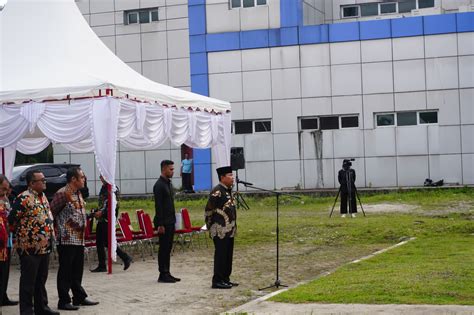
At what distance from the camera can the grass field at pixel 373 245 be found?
38.1 ft

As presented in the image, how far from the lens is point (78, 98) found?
15.9 meters

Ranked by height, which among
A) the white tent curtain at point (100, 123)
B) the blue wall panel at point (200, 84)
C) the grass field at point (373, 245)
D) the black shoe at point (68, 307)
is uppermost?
the blue wall panel at point (200, 84)

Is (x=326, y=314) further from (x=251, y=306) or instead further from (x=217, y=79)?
(x=217, y=79)

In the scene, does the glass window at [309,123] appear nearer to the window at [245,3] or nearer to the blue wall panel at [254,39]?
the blue wall panel at [254,39]

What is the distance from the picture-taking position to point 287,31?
3719 centimetres

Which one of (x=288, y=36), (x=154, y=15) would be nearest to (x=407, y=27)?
(x=288, y=36)

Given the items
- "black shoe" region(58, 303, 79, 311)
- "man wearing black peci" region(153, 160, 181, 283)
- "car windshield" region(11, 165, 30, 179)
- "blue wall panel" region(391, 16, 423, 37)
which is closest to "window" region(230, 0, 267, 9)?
"blue wall panel" region(391, 16, 423, 37)

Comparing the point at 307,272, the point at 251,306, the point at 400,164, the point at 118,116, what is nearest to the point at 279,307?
the point at 251,306

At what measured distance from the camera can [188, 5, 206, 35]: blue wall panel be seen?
38.8 metres

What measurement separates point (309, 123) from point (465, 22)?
7.63 meters

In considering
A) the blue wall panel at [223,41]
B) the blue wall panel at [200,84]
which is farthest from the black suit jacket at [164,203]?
the blue wall panel at [200,84]

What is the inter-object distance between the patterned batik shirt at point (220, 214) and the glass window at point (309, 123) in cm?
2413

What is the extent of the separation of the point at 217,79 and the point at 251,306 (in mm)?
27823

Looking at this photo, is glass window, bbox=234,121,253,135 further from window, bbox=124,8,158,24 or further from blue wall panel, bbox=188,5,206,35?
window, bbox=124,8,158,24
